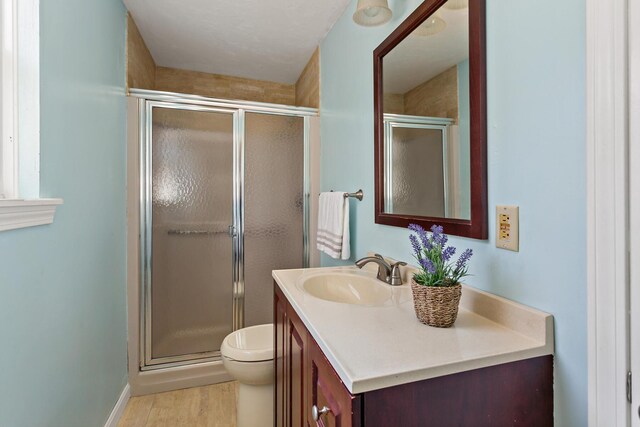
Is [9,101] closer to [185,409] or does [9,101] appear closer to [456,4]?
[456,4]

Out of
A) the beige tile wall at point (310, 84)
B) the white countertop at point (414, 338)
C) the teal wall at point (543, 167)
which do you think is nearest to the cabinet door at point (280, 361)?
the white countertop at point (414, 338)

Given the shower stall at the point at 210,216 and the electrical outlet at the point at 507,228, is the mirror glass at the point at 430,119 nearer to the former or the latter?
the electrical outlet at the point at 507,228

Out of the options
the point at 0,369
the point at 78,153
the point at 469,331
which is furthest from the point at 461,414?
the point at 78,153

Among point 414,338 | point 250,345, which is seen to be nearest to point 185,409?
point 250,345

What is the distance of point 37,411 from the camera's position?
38.6 inches

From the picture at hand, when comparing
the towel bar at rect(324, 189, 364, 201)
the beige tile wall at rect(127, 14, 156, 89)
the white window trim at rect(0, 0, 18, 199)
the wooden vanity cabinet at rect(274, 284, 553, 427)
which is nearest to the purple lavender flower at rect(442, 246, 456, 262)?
the wooden vanity cabinet at rect(274, 284, 553, 427)

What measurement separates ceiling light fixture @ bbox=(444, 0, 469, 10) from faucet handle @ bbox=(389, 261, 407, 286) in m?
0.88

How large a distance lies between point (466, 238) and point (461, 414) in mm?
499

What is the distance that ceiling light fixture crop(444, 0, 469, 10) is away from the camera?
3.16 ft

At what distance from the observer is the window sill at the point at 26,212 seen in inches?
31.4

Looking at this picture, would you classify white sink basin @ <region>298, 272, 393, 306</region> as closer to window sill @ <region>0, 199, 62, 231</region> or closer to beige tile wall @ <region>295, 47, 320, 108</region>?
window sill @ <region>0, 199, 62, 231</region>

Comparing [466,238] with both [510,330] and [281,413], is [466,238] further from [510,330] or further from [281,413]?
[281,413]

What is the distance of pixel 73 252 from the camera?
124cm

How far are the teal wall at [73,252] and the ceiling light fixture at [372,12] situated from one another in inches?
42.9
